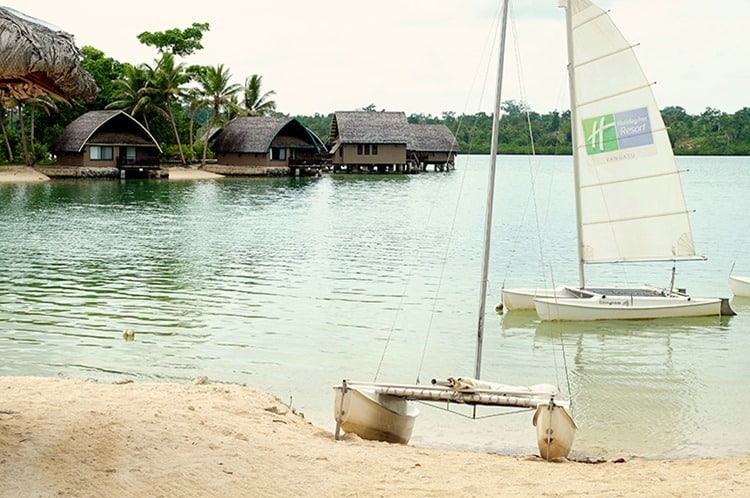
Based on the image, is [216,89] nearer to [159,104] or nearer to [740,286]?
[159,104]

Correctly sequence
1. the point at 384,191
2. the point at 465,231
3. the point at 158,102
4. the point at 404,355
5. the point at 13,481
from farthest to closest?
the point at 158,102
the point at 384,191
the point at 465,231
the point at 404,355
the point at 13,481

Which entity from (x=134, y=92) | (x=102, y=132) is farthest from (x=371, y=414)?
(x=134, y=92)

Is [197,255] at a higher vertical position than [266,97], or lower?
lower

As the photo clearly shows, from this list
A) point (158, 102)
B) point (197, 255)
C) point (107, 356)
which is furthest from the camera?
point (158, 102)

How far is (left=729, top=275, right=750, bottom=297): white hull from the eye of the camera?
65.5ft

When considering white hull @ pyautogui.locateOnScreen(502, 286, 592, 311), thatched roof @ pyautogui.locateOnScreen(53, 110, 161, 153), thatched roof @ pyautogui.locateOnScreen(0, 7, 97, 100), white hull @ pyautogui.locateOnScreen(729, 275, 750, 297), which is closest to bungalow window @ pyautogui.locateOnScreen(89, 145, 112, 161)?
thatched roof @ pyautogui.locateOnScreen(53, 110, 161, 153)

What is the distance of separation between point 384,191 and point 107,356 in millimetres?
42173

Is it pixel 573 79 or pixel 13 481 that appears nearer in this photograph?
pixel 13 481

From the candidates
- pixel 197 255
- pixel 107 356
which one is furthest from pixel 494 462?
pixel 197 255

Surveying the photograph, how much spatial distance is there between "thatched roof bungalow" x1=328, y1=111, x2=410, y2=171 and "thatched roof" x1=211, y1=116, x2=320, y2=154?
4.98 meters

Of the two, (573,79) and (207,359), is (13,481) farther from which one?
→ (573,79)

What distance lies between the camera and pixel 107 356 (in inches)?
524

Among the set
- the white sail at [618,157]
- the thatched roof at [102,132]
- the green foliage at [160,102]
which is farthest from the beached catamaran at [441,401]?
the thatched roof at [102,132]

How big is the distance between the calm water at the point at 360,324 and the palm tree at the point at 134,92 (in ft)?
79.9
